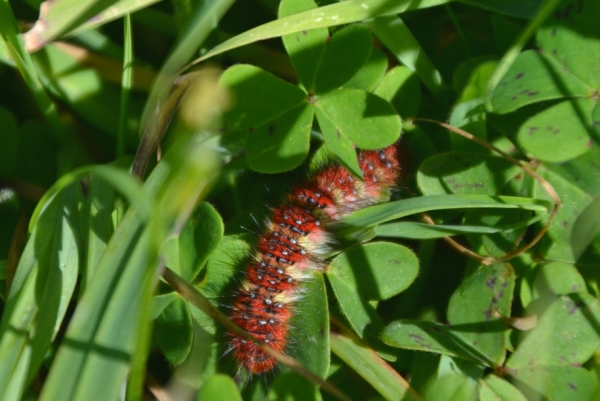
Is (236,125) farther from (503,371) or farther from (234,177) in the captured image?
(503,371)

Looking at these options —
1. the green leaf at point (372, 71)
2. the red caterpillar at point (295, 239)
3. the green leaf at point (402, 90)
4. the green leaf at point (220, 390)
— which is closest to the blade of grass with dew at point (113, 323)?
the green leaf at point (220, 390)

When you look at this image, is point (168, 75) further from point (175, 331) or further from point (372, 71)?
point (175, 331)

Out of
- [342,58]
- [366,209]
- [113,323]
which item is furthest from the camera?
[366,209]

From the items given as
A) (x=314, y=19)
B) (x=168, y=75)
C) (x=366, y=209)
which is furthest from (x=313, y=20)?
(x=366, y=209)

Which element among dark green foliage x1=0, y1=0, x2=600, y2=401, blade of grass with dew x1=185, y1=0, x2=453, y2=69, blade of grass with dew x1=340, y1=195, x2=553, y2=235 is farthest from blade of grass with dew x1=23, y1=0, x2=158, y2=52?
blade of grass with dew x1=340, y1=195, x2=553, y2=235

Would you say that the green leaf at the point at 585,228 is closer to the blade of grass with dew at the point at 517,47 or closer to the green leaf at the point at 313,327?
the blade of grass with dew at the point at 517,47

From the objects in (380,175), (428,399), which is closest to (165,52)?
(380,175)
